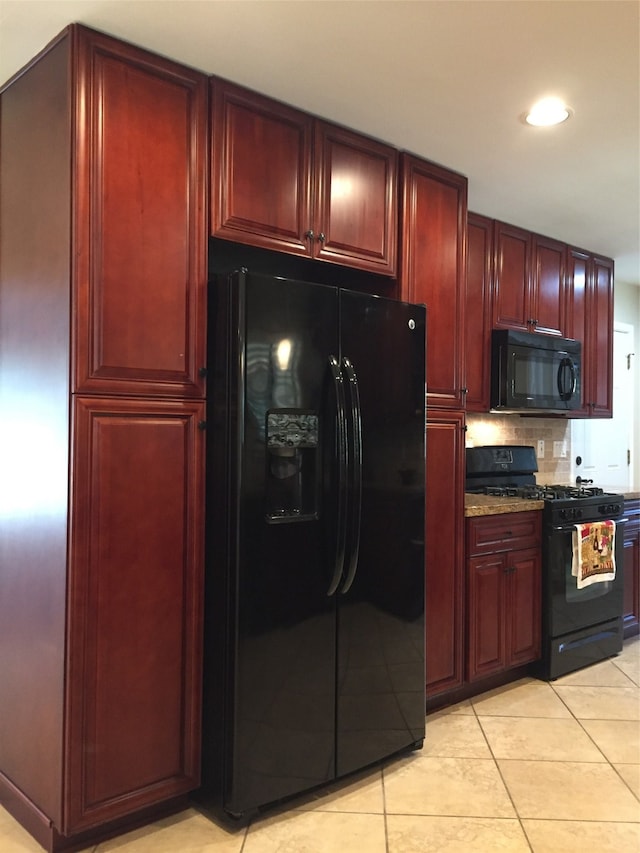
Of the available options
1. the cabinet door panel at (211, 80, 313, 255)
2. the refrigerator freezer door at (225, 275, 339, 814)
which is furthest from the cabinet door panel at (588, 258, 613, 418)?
the refrigerator freezer door at (225, 275, 339, 814)

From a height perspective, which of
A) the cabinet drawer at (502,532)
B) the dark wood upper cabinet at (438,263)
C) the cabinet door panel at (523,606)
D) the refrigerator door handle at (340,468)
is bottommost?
the cabinet door panel at (523,606)

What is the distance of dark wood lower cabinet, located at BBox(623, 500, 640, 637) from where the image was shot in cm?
400

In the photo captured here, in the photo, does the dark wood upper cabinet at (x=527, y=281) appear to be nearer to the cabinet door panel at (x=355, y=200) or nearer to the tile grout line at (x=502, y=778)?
the cabinet door panel at (x=355, y=200)

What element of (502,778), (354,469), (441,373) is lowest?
(502,778)

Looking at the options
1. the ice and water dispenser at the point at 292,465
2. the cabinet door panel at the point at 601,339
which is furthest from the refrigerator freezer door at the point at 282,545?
the cabinet door panel at the point at 601,339

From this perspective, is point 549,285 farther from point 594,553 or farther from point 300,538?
point 300,538

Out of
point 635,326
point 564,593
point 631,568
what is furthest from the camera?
point 635,326

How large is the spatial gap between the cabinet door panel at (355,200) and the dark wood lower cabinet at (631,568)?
7.75 feet

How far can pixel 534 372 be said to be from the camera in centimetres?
373

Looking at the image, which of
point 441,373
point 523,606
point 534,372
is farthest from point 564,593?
point 441,373

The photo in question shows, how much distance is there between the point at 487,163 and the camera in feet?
9.50

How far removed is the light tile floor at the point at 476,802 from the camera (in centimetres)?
204

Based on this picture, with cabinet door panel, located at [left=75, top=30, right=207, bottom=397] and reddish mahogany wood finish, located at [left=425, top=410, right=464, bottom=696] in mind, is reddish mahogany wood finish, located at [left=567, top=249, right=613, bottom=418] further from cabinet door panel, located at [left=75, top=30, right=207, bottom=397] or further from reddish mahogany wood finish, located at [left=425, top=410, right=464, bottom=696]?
cabinet door panel, located at [left=75, top=30, right=207, bottom=397]

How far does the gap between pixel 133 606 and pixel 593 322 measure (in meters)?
3.51
